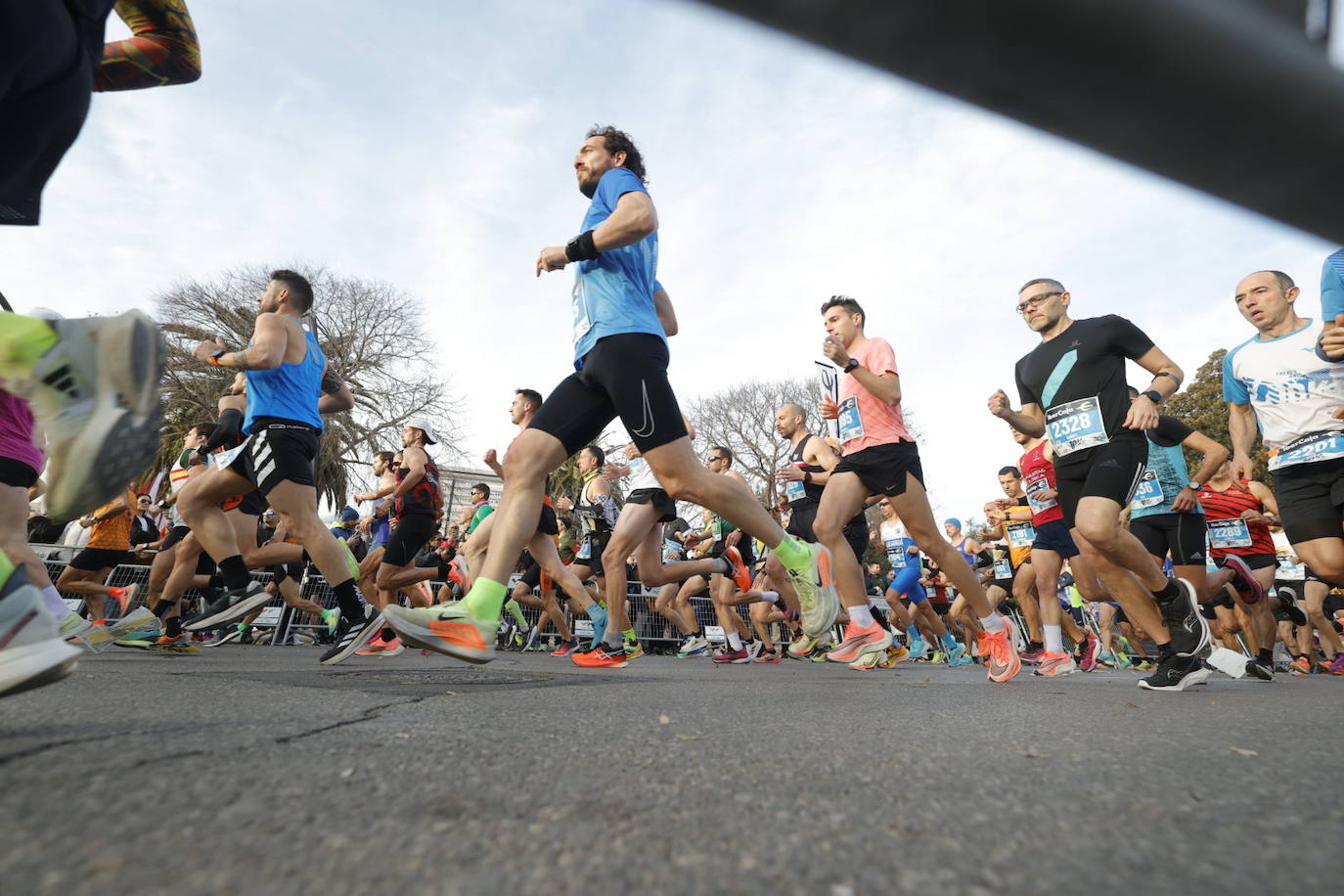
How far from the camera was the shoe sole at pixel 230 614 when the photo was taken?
4934mm

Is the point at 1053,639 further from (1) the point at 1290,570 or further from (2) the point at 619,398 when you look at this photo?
(1) the point at 1290,570

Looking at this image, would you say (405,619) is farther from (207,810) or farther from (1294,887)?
(1294,887)

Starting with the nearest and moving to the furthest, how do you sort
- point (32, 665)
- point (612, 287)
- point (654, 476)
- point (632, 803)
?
1. point (632, 803)
2. point (32, 665)
3. point (612, 287)
4. point (654, 476)

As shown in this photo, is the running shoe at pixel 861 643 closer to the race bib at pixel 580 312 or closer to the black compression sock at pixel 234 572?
the race bib at pixel 580 312

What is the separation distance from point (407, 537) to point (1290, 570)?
1277 centimetres

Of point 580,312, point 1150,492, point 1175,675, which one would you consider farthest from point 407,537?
point 1150,492

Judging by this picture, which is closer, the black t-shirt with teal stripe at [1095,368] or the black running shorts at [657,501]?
the black t-shirt with teal stripe at [1095,368]

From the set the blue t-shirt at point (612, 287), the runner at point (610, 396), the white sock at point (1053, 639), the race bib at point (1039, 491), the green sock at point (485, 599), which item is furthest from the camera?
the race bib at point (1039, 491)

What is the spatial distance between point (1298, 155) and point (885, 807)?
955mm

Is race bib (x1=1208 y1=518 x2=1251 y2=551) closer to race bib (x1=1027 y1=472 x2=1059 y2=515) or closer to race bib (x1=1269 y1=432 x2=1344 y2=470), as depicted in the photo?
race bib (x1=1027 y1=472 x2=1059 y2=515)

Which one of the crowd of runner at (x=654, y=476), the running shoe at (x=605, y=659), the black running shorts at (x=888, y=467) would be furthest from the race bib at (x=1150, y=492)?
the running shoe at (x=605, y=659)

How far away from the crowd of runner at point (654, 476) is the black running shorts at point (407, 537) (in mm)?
29

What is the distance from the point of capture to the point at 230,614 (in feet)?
16.4

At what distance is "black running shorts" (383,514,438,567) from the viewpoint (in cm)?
759
